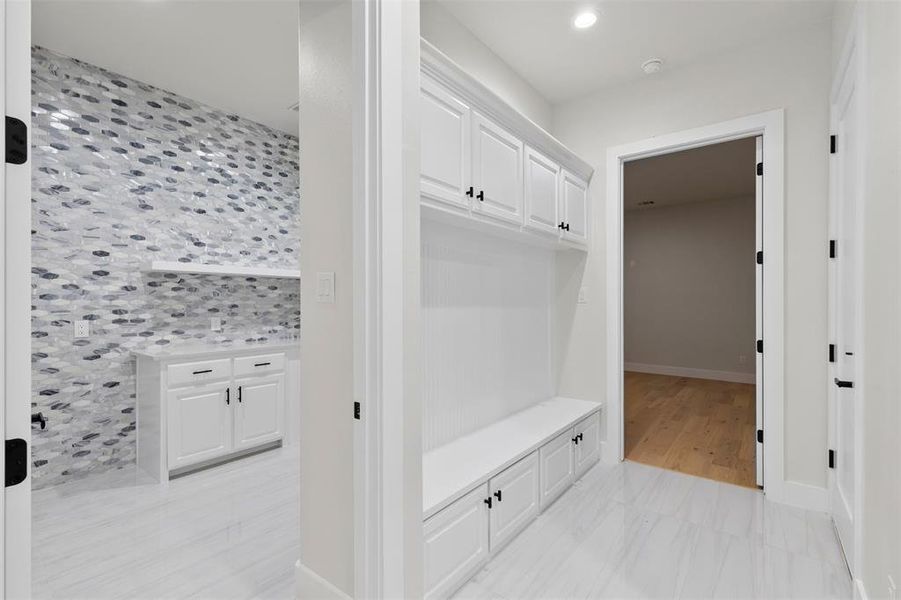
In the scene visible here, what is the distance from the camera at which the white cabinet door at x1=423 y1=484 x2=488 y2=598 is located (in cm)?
172

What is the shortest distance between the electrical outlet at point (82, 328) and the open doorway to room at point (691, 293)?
4.35 m

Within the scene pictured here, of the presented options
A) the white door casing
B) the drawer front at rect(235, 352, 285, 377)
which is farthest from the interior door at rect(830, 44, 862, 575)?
the drawer front at rect(235, 352, 285, 377)

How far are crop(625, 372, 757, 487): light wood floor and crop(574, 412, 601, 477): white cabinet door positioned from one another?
36 cm

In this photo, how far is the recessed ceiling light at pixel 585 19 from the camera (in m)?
2.50

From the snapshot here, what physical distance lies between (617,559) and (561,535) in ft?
0.98

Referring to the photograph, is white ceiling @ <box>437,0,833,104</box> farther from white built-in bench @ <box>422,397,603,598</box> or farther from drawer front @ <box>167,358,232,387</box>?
drawer front @ <box>167,358,232,387</box>

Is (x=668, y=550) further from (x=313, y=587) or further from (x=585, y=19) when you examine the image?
(x=585, y=19)

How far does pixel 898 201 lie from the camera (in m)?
1.29

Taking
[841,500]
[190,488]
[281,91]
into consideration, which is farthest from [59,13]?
[841,500]

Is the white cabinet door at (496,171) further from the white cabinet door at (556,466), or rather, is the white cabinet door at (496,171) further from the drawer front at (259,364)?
the drawer front at (259,364)
